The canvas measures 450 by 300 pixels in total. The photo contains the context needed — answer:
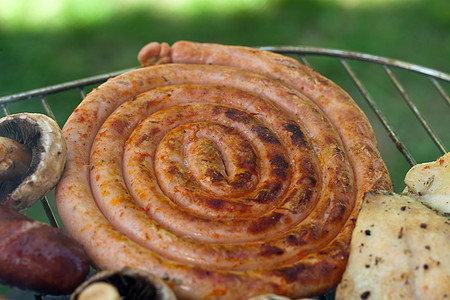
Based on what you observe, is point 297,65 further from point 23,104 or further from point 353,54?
point 23,104

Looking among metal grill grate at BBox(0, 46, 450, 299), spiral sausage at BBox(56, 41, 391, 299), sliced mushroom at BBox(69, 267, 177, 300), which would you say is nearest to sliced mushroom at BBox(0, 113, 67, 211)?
spiral sausage at BBox(56, 41, 391, 299)

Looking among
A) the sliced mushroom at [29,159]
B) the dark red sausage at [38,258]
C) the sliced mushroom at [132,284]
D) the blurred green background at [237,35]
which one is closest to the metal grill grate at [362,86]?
the sliced mushroom at [29,159]

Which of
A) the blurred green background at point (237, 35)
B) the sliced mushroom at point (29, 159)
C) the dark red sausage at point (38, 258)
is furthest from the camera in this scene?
the blurred green background at point (237, 35)

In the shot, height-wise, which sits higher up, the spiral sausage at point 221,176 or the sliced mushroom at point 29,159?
the sliced mushroom at point 29,159

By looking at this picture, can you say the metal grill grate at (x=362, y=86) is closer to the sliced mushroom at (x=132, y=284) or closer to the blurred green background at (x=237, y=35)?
the sliced mushroom at (x=132, y=284)

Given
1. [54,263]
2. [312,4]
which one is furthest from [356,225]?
[312,4]

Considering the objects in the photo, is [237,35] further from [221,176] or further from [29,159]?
[29,159]
